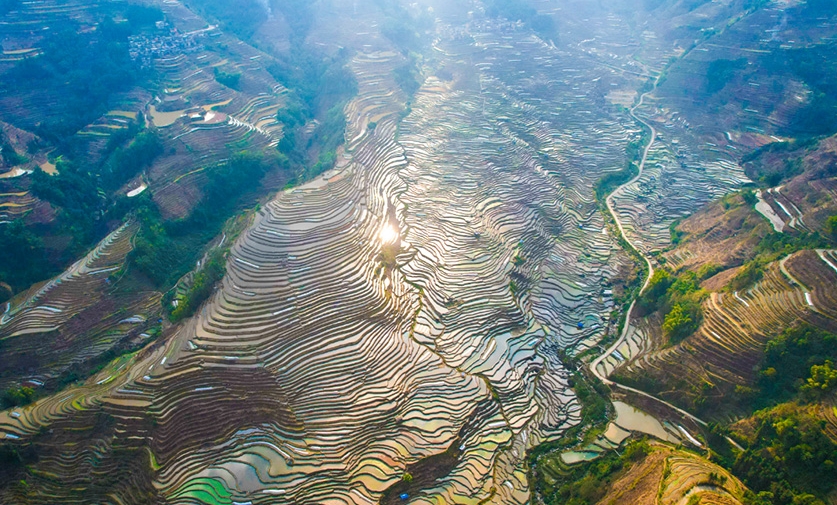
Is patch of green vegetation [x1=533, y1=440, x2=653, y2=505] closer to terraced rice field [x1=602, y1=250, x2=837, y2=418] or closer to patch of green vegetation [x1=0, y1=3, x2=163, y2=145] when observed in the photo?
terraced rice field [x1=602, y1=250, x2=837, y2=418]

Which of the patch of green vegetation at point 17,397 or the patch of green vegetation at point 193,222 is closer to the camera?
the patch of green vegetation at point 17,397

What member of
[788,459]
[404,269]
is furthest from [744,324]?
[404,269]

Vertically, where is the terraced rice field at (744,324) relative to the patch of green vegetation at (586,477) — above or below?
above

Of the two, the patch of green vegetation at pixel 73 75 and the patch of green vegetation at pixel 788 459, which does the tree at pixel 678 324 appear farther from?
the patch of green vegetation at pixel 73 75

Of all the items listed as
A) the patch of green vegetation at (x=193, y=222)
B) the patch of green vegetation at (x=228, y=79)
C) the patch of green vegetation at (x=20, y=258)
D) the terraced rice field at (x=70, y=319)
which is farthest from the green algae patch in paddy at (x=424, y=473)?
the patch of green vegetation at (x=228, y=79)

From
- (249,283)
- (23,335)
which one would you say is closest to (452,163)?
(249,283)

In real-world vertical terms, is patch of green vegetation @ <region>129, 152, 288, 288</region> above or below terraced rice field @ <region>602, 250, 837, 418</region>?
below

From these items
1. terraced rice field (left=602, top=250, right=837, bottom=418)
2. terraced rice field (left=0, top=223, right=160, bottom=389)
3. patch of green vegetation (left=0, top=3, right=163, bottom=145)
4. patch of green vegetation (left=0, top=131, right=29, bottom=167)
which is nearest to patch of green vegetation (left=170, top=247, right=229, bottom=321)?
terraced rice field (left=0, top=223, right=160, bottom=389)

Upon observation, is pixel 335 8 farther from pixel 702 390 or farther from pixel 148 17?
pixel 702 390

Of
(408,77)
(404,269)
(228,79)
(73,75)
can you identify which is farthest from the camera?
(408,77)

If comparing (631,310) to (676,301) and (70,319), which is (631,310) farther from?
(70,319)

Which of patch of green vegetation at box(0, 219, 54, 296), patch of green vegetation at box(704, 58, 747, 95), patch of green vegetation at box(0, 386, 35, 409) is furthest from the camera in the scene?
patch of green vegetation at box(704, 58, 747, 95)
